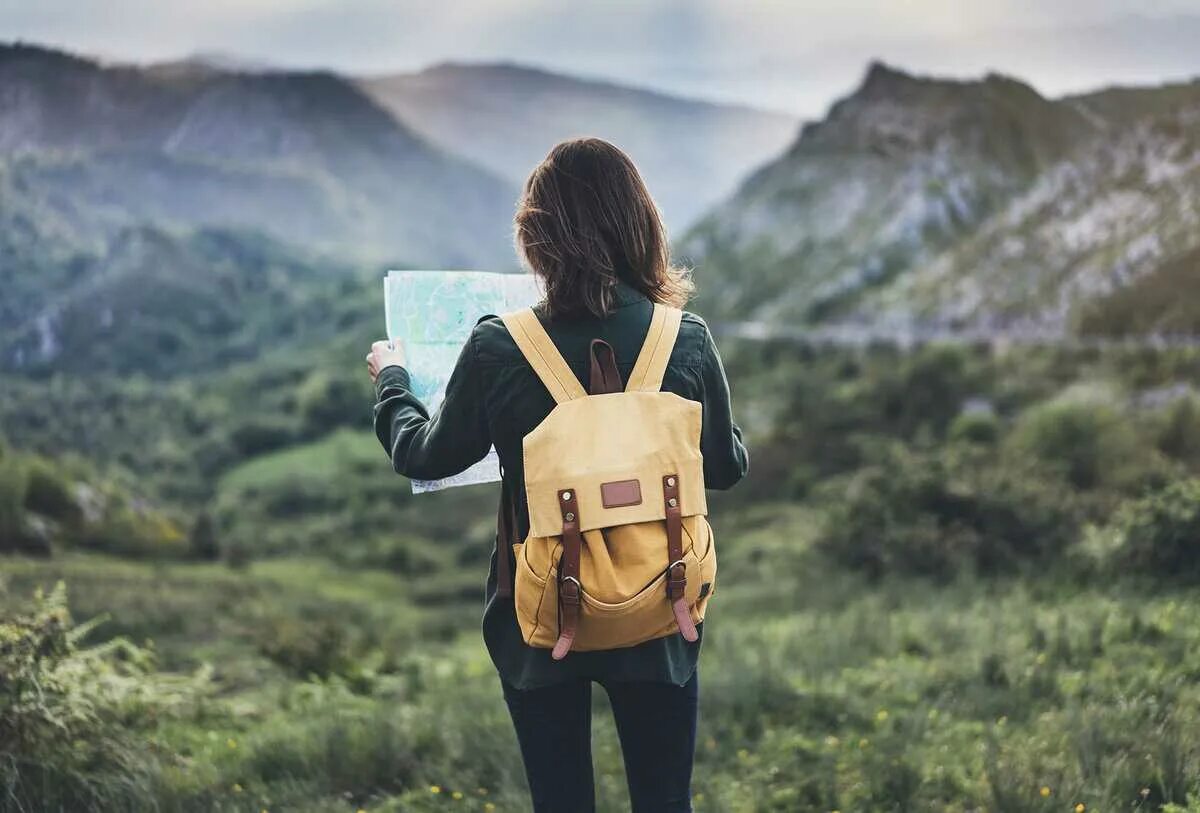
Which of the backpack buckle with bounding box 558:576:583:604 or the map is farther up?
the map

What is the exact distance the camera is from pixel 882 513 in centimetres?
1015

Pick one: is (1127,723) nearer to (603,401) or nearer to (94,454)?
(603,401)

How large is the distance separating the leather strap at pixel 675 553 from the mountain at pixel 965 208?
13.8 meters

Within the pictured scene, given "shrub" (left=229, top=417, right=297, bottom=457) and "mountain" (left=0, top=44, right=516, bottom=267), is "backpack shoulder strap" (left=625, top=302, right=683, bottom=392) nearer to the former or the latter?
"mountain" (left=0, top=44, right=516, bottom=267)

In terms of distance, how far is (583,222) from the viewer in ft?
6.61

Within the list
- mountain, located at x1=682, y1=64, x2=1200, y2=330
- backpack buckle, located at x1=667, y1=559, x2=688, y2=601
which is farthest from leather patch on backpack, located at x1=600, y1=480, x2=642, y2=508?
mountain, located at x1=682, y1=64, x2=1200, y2=330

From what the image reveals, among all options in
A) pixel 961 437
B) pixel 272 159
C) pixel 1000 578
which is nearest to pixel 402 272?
pixel 1000 578

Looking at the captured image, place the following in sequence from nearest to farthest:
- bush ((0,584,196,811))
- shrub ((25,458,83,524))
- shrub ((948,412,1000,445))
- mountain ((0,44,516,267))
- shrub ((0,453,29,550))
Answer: bush ((0,584,196,811))
shrub ((0,453,29,550))
shrub ((25,458,83,524))
mountain ((0,44,516,267))
shrub ((948,412,1000,445))

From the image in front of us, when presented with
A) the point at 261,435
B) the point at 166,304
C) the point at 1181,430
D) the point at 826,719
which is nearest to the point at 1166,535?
the point at 826,719

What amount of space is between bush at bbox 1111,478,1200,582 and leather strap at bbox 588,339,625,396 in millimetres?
4853

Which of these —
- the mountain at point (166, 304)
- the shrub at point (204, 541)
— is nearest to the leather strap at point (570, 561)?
the mountain at point (166, 304)

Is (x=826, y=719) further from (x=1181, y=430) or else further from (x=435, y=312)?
(x=1181, y=430)

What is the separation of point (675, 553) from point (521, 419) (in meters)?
0.38

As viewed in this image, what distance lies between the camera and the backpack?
6.24 ft
